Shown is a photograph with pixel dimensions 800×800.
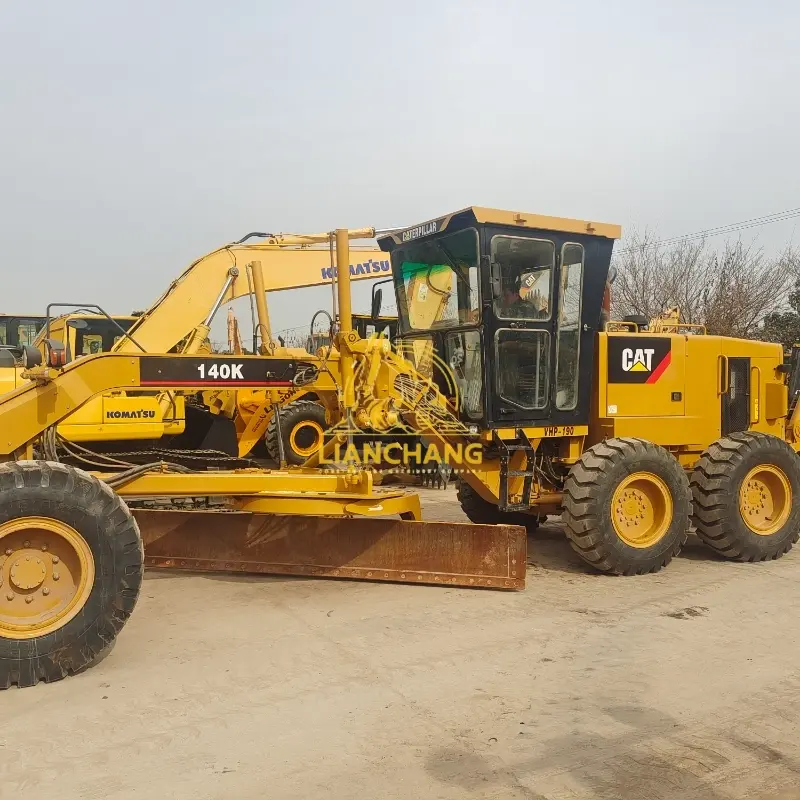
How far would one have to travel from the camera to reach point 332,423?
6141 millimetres

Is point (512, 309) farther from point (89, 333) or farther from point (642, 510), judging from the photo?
point (89, 333)

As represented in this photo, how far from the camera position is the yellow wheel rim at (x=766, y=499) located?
21.3ft

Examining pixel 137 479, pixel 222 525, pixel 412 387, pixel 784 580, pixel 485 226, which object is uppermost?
pixel 485 226

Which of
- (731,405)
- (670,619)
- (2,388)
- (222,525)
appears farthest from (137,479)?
(731,405)

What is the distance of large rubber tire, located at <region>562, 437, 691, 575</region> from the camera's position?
573 centimetres

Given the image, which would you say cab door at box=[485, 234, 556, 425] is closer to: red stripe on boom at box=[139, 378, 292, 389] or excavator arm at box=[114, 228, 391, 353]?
red stripe on boom at box=[139, 378, 292, 389]

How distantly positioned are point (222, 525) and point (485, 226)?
303cm

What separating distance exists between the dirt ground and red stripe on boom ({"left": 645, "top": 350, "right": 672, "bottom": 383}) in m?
1.87

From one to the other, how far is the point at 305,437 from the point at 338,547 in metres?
5.95

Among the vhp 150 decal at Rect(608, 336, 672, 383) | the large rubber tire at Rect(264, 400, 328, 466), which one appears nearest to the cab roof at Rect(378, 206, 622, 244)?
the vhp 150 decal at Rect(608, 336, 672, 383)

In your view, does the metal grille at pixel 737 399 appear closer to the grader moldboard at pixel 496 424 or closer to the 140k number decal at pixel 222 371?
the grader moldboard at pixel 496 424

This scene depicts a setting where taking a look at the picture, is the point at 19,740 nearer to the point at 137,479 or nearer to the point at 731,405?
the point at 137,479

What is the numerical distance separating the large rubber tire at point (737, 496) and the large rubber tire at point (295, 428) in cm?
608

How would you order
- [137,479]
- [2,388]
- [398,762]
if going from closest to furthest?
[398,762], [137,479], [2,388]
